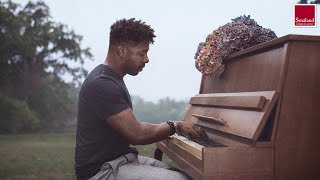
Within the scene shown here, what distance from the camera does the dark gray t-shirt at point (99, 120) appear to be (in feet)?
8.54

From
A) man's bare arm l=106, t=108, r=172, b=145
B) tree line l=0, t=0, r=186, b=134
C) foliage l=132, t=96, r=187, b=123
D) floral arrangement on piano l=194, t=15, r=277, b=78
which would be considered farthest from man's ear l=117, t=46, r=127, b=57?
foliage l=132, t=96, r=187, b=123

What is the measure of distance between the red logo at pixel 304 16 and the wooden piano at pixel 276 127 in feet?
5.02

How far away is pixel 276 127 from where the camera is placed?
8.06ft

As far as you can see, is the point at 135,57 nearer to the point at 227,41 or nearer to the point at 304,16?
the point at 227,41

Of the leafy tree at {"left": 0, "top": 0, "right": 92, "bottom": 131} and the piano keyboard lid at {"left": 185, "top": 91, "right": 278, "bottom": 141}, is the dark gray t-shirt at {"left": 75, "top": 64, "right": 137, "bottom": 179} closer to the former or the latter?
the piano keyboard lid at {"left": 185, "top": 91, "right": 278, "bottom": 141}

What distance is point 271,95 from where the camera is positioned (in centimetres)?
254

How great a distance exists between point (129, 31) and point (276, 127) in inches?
49.2

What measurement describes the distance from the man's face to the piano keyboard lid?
0.72 metres

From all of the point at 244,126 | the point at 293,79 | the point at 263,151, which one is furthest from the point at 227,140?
the point at 293,79

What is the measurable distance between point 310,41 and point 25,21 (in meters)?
31.1

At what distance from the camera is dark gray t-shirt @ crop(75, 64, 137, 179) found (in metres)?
2.60

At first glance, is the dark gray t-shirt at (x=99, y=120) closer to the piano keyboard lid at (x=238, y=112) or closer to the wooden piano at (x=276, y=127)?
the wooden piano at (x=276, y=127)

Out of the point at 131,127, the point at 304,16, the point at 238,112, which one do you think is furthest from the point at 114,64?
the point at 304,16

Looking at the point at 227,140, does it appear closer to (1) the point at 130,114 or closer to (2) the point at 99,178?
(1) the point at 130,114
